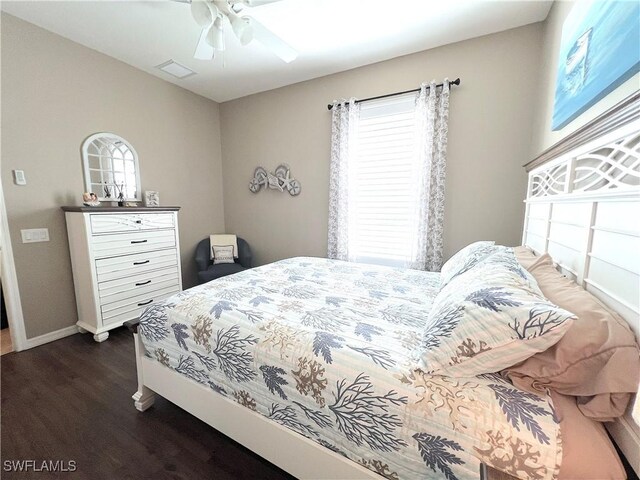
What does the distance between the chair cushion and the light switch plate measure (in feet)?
5.68

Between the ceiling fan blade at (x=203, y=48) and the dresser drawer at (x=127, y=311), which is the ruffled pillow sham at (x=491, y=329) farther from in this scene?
the dresser drawer at (x=127, y=311)

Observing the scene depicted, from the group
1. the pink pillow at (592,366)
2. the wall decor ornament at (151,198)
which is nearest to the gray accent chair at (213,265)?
the wall decor ornament at (151,198)

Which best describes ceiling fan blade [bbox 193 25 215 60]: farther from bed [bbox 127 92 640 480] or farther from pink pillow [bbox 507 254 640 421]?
pink pillow [bbox 507 254 640 421]

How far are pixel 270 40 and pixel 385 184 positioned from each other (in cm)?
172

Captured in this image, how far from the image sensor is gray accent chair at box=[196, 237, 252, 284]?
3.25 meters

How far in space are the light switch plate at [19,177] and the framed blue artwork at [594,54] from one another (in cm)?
388

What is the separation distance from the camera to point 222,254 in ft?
12.0

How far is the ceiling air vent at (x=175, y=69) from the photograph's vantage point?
9.34 ft

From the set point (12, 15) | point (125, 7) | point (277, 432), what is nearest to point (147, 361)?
point (277, 432)

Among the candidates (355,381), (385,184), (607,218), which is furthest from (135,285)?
(607,218)

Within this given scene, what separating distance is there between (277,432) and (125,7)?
10.2 ft

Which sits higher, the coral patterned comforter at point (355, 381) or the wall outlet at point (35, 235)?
the wall outlet at point (35, 235)

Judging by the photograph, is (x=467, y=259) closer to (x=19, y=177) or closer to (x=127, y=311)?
(x=127, y=311)

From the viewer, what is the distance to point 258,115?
11.9 ft
